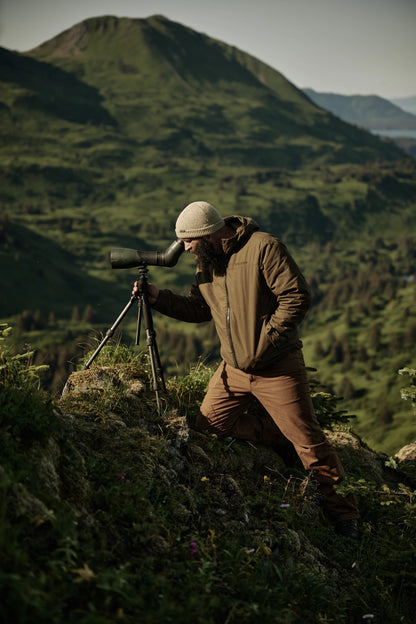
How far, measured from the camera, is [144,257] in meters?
5.65

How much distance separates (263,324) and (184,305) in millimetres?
1180

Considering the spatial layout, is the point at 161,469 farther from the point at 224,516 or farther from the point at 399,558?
the point at 399,558

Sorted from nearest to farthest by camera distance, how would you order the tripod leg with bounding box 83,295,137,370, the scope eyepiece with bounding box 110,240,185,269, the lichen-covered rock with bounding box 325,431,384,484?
the tripod leg with bounding box 83,295,137,370
the scope eyepiece with bounding box 110,240,185,269
the lichen-covered rock with bounding box 325,431,384,484

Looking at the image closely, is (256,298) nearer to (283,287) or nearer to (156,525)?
(283,287)

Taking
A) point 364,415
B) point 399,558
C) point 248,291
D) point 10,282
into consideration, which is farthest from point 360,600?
point 10,282

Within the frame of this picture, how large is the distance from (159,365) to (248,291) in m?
1.39

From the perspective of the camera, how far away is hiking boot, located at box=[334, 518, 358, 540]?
5.23 meters

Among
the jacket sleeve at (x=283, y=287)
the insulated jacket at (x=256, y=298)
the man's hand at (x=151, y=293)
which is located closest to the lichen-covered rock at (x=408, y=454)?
the insulated jacket at (x=256, y=298)

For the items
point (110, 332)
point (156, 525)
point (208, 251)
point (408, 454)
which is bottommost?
point (408, 454)

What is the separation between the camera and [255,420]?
239 inches

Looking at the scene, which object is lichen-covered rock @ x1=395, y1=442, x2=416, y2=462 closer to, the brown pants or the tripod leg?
the brown pants

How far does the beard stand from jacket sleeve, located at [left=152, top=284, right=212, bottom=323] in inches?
25.2

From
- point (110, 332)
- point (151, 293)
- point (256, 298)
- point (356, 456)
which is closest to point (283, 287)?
point (256, 298)

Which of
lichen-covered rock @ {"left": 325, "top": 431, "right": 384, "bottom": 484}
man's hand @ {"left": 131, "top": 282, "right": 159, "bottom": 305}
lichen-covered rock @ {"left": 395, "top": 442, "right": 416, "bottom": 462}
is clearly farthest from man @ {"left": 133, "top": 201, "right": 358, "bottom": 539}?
lichen-covered rock @ {"left": 395, "top": 442, "right": 416, "bottom": 462}
